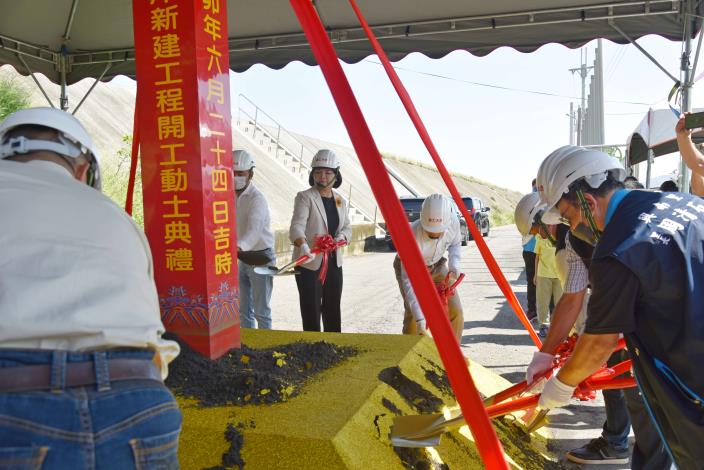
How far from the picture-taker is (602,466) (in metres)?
3.35

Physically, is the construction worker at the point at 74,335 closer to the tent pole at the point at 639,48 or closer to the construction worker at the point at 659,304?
the construction worker at the point at 659,304

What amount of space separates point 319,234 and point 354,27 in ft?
6.73

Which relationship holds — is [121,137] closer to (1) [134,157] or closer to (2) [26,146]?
(1) [134,157]

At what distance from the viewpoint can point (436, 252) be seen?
4.59 m

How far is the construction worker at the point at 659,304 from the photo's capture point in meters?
1.60

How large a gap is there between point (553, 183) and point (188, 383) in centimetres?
202

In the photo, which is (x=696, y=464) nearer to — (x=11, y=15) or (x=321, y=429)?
(x=321, y=429)

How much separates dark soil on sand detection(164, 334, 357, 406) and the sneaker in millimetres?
1500

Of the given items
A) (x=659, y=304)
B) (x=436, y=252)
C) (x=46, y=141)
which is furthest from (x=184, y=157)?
(x=659, y=304)

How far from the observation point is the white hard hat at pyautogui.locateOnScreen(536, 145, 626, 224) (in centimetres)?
207

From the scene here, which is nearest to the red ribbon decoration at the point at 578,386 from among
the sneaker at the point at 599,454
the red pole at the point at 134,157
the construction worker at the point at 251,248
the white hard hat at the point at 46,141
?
the sneaker at the point at 599,454

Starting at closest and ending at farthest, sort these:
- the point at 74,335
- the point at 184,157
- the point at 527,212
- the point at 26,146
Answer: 1. the point at 74,335
2. the point at 26,146
3. the point at 184,157
4. the point at 527,212

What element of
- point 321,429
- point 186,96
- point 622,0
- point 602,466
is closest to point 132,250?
point 321,429

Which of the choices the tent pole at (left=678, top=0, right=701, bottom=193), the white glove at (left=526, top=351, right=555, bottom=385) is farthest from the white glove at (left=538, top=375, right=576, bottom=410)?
the tent pole at (left=678, top=0, right=701, bottom=193)
